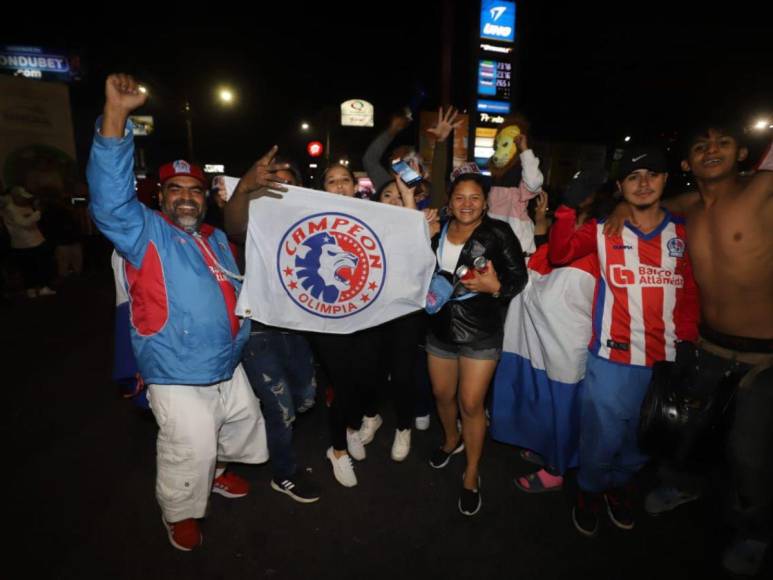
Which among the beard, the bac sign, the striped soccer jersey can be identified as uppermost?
the bac sign

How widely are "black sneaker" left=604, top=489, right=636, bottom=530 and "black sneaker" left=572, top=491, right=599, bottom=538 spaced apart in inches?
5.2

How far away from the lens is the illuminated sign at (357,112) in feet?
104

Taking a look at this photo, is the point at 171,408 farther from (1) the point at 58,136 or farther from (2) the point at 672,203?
(1) the point at 58,136

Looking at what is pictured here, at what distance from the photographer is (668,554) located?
8.00 feet

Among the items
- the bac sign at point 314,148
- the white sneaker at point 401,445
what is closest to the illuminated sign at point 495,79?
the bac sign at point 314,148

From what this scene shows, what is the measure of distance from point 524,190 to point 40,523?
4487mm

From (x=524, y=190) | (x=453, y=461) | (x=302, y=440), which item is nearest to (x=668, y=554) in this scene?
(x=453, y=461)

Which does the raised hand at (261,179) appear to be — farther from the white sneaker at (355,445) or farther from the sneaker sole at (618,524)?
the sneaker sole at (618,524)

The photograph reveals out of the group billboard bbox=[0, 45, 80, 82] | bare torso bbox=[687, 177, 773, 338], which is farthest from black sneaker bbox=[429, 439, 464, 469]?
billboard bbox=[0, 45, 80, 82]

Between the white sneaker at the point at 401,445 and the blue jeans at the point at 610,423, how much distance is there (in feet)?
4.21

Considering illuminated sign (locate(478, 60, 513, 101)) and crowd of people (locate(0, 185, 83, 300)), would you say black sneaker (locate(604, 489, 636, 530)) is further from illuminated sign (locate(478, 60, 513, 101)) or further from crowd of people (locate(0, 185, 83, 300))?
illuminated sign (locate(478, 60, 513, 101))

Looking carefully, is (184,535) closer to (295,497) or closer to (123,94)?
(295,497)

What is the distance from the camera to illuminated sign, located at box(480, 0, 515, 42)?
12.8m

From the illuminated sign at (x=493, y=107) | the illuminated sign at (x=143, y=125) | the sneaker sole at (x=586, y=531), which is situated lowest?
the sneaker sole at (x=586, y=531)
